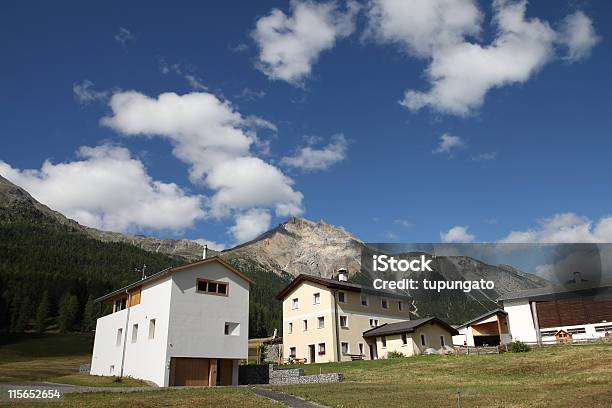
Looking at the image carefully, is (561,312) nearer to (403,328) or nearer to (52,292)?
(403,328)

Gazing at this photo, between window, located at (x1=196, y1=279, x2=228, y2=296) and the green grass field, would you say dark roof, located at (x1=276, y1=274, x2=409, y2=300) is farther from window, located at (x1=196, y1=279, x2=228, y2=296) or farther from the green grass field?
window, located at (x1=196, y1=279, x2=228, y2=296)

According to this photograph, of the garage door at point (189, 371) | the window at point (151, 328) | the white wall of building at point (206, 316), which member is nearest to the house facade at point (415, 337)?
the white wall of building at point (206, 316)

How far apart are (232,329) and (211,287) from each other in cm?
380

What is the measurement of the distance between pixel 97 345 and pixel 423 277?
35.0 m

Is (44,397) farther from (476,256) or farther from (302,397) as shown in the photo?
(476,256)

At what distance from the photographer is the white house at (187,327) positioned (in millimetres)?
36344

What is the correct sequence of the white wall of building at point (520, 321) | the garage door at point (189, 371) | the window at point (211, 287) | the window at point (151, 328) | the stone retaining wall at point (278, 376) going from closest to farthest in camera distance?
1. the stone retaining wall at point (278, 376)
2. the garage door at point (189, 371)
3. the window at point (151, 328)
4. the window at point (211, 287)
5. the white wall of building at point (520, 321)

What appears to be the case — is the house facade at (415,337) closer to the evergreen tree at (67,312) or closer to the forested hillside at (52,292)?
the forested hillside at (52,292)

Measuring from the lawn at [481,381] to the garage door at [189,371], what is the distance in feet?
28.1

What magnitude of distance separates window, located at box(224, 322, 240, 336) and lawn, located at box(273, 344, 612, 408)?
6907 millimetres

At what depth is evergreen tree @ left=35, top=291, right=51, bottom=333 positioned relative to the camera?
13125 cm

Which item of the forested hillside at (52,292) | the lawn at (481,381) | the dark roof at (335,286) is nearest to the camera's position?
the lawn at (481,381)

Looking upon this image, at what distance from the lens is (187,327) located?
36.9 meters

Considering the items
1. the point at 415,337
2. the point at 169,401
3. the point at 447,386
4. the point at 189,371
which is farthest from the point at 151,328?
the point at 415,337
